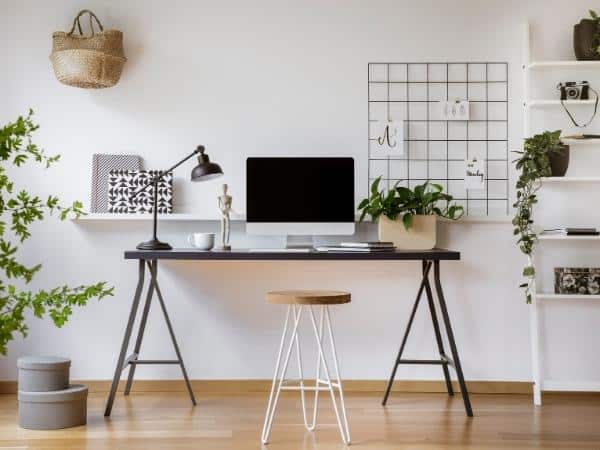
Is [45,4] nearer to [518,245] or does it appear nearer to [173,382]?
[173,382]

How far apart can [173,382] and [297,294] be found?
137 cm

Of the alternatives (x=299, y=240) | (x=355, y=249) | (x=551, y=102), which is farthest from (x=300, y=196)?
(x=551, y=102)

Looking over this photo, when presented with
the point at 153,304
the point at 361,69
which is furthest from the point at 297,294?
the point at 361,69

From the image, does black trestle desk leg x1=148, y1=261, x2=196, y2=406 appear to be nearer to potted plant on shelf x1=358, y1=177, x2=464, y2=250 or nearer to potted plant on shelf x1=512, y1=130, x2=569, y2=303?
potted plant on shelf x1=358, y1=177, x2=464, y2=250

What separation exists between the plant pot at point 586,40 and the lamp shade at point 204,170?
201 cm

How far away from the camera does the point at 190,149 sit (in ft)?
13.8

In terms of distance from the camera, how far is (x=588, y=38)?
405 cm

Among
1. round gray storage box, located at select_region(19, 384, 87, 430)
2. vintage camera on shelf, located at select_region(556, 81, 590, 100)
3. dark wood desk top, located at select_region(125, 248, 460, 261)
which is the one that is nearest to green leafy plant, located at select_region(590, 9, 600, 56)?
vintage camera on shelf, located at select_region(556, 81, 590, 100)

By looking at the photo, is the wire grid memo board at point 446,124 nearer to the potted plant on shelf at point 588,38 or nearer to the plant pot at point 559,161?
the plant pot at point 559,161

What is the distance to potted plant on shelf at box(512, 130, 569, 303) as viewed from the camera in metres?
3.90

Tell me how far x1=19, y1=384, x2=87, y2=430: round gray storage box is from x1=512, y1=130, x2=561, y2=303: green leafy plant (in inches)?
89.3

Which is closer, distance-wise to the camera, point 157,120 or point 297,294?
point 297,294

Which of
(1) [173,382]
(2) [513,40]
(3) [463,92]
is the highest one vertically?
(2) [513,40]

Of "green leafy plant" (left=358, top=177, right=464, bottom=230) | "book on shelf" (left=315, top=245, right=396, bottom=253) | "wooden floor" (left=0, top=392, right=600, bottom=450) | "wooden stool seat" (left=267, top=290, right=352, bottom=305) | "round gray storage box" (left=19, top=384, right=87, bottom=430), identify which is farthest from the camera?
"green leafy plant" (left=358, top=177, right=464, bottom=230)
